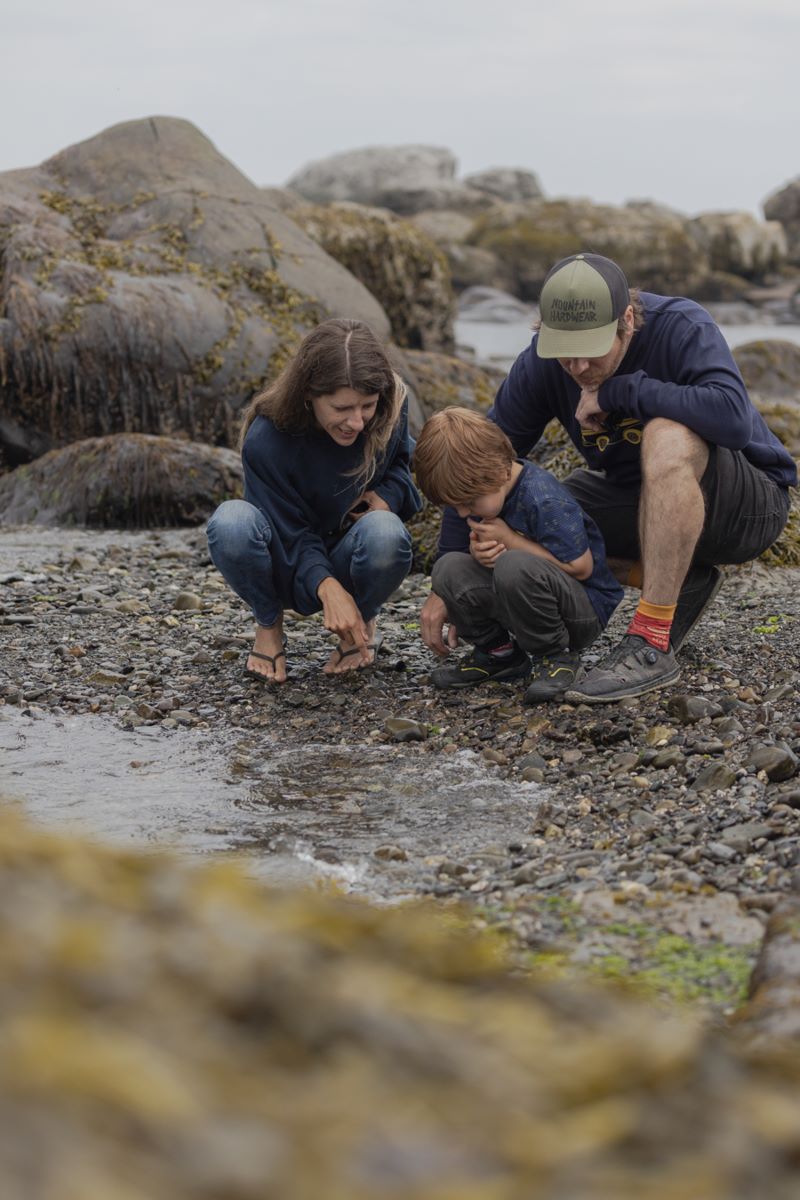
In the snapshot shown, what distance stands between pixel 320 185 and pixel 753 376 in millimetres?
57416

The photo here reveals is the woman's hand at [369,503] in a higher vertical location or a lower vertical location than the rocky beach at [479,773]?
higher

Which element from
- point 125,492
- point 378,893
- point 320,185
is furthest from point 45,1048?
point 320,185

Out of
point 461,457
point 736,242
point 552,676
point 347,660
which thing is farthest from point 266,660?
point 736,242

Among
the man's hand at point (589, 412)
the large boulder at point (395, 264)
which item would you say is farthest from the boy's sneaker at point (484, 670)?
the large boulder at point (395, 264)

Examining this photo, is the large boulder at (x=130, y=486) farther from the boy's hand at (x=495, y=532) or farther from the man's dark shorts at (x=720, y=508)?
the boy's hand at (x=495, y=532)

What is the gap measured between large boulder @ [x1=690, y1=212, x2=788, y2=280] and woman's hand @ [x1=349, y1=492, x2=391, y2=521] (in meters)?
49.2

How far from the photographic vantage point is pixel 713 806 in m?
4.25

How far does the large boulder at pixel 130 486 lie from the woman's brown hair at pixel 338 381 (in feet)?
18.0

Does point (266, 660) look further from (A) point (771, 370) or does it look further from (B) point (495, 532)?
(A) point (771, 370)

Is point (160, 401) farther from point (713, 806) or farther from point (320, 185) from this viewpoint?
point (320, 185)

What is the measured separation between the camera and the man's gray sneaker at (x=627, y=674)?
17.2 feet

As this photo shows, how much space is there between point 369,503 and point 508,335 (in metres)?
30.7

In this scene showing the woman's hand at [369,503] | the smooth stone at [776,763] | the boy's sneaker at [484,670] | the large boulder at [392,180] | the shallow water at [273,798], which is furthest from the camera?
the large boulder at [392,180]

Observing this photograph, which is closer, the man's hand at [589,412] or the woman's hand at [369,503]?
the man's hand at [589,412]
